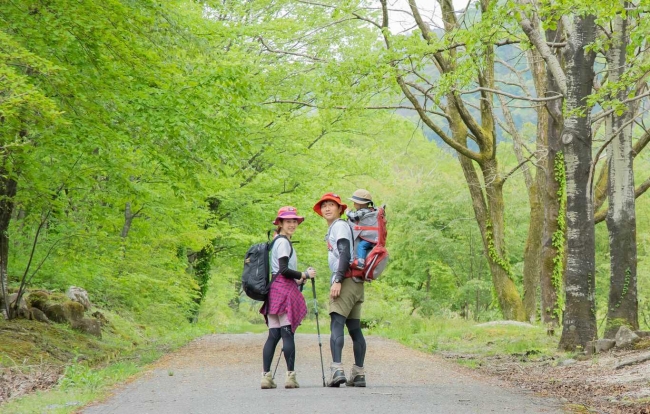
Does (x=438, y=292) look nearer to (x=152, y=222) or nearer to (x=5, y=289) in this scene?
(x=152, y=222)

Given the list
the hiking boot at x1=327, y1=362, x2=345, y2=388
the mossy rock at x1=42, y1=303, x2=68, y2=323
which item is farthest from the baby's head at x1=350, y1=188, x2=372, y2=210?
the mossy rock at x1=42, y1=303, x2=68, y2=323

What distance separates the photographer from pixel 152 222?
699 inches

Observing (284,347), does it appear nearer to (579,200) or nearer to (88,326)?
(579,200)

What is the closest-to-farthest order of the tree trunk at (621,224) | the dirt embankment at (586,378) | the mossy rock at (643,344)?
the dirt embankment at (586,378), the mossy rock at (643,344), the tree trunk at (621,224)

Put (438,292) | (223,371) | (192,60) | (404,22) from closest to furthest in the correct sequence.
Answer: (223,371), (192,60), (404,22), (438,292)

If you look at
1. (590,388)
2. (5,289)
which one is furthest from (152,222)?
(590,388)

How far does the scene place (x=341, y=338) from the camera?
8.17 metres

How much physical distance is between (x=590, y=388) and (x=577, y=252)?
3.88 m

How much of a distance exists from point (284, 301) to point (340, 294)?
0.60 meters

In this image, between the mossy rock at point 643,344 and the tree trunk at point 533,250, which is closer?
the mossy rock at point 643,344

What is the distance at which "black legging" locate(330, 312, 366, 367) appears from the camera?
8.11 meters

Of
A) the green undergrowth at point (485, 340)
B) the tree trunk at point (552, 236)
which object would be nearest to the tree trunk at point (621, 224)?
the green undergrowth at point (485, 340)

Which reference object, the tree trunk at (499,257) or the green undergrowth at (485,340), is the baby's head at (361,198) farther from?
the tree trunk at (499,257)

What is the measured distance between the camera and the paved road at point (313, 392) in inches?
256
